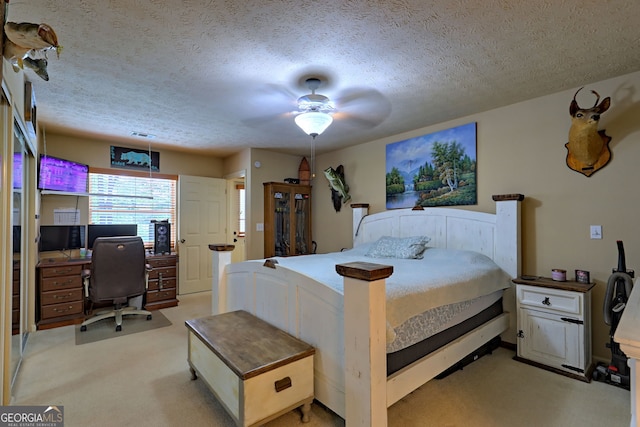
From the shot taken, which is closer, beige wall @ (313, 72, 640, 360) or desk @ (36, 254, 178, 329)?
beige wall @ (313, 72, 640, 360)

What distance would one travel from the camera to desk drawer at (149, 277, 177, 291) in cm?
412

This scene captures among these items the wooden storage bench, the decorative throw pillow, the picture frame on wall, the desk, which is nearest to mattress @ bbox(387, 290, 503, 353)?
the wooden storage bench

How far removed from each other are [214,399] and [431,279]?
1.71 m

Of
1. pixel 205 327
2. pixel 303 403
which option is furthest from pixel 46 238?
pixel 303 403

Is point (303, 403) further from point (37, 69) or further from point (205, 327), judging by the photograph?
point (37, 69)

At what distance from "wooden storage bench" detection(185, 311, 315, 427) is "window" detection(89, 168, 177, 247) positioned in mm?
3241

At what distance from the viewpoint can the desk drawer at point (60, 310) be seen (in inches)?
132

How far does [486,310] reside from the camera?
103 inches

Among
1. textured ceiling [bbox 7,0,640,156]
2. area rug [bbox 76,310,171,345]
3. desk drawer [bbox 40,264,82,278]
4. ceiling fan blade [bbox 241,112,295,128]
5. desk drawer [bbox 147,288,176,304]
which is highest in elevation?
textured ceiling [bbox 7,0,640,156]

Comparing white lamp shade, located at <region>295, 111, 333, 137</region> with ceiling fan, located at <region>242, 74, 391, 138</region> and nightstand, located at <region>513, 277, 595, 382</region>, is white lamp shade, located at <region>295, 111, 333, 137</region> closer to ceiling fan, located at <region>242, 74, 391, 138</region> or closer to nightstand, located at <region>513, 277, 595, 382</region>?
ceiling fan, located at <region>242, 74, 391, 138</region>

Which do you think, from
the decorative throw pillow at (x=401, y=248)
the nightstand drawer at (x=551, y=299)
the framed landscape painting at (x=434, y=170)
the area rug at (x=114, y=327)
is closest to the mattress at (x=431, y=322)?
the nightstand drawer at (x=551, y=299)

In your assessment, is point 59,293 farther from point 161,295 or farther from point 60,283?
point 161,295

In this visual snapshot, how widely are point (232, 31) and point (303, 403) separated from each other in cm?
226

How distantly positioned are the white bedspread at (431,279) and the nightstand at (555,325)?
0.89ft
